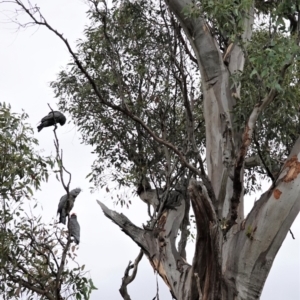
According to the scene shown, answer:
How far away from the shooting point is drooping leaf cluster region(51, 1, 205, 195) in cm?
803

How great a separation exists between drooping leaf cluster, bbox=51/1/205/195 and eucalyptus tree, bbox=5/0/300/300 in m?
0.01

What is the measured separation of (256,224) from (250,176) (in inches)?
130

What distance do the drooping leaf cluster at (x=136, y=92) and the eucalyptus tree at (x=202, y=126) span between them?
0.05ft

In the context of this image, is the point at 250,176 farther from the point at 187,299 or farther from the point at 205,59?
the point at 187,299

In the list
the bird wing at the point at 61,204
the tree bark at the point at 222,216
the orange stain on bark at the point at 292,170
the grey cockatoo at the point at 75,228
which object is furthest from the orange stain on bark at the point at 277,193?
the bird wing at the point at 61,204

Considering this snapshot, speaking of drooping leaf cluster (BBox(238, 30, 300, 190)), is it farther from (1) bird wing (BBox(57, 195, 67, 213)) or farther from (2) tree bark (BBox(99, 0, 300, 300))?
(1) bird wing (BBox(57, 195, 67, 213))

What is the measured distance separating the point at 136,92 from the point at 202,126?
2.86ft

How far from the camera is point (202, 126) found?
27.4 feet

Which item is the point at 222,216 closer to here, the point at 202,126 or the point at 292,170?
the point at 292,170

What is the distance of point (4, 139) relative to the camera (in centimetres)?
594

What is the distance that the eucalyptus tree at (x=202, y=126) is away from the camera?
5617mm

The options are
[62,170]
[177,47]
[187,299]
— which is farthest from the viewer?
[177,47]

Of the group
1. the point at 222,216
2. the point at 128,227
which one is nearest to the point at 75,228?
the point at 128,227

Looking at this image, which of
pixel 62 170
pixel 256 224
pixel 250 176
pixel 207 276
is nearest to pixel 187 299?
pixel 207 276
